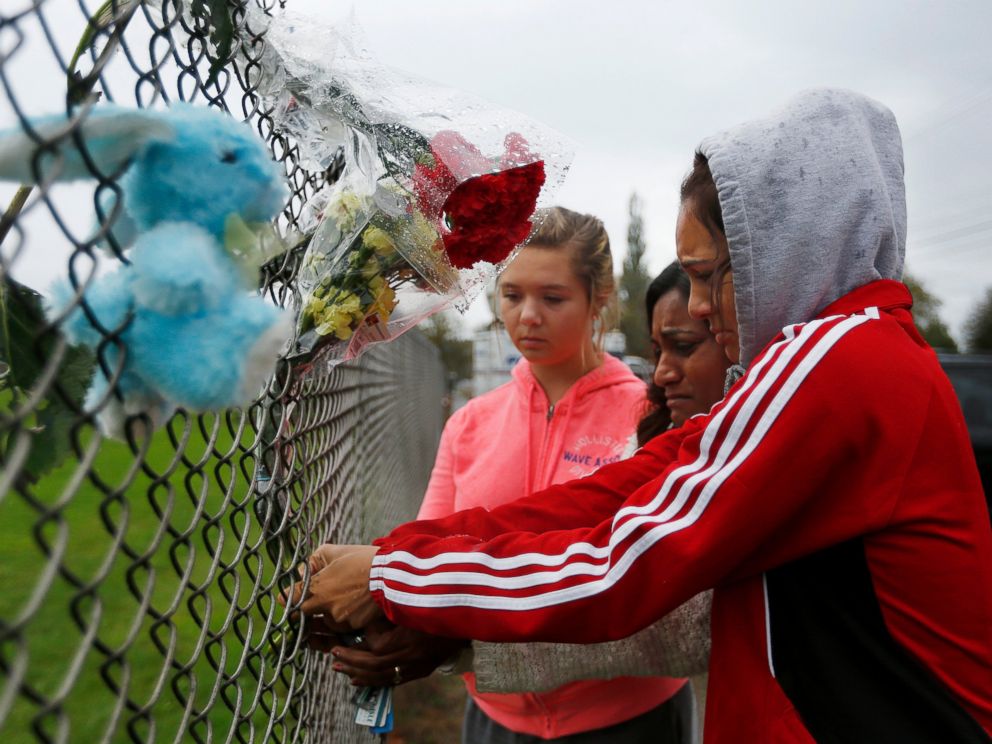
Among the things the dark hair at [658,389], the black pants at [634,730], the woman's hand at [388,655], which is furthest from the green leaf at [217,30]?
the black pants at [634,730]

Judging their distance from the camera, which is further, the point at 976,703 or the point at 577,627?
the point at 577,627

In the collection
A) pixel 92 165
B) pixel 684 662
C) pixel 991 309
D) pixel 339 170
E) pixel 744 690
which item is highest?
pixel 991 309

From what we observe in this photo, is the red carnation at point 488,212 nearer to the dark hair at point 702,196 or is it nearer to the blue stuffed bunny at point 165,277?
the dark hair at point 702,196

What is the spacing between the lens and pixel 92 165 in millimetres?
655

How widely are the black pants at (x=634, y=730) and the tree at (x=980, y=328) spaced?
1498 inches

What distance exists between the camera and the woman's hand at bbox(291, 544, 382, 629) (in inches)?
59.3

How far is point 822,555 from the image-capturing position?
125 centimetres

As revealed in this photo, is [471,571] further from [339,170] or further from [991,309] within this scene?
[991,309]

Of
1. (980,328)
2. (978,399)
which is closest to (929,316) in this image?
(980,328)

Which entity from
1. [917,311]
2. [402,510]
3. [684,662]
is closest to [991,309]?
[917,311]

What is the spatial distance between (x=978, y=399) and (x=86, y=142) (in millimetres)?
4599

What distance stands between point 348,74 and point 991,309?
41247 millimetres

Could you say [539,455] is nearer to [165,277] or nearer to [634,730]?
[634,730]

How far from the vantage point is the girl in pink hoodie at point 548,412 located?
7.68 ft
